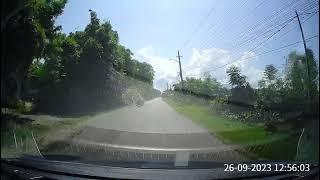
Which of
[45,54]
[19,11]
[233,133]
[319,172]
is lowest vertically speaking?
[319,172]

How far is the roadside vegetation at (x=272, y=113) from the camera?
4883mm

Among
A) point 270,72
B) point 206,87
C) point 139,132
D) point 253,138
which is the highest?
point 206,87

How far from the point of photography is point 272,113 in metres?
6.27

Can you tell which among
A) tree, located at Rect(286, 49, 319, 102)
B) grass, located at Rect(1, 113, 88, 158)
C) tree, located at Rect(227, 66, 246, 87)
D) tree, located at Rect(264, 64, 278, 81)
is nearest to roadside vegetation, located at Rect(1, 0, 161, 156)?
grass, located at Rect(1, 113, 88, 158)

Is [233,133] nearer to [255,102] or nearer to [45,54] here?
[255,102]

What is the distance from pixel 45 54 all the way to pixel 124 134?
6.37 feet

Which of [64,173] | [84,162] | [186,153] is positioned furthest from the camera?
[186,153]

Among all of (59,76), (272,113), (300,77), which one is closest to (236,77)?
(272,113)

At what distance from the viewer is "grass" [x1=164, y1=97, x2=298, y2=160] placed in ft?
19.8

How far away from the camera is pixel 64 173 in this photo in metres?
4.20

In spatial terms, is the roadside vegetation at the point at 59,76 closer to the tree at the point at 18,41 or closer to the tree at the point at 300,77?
the tree at the point at 18,41

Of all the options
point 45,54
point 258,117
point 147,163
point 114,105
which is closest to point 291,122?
point 258,117

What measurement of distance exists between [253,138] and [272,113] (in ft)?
3.01

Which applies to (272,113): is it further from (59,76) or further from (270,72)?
(59,76)
